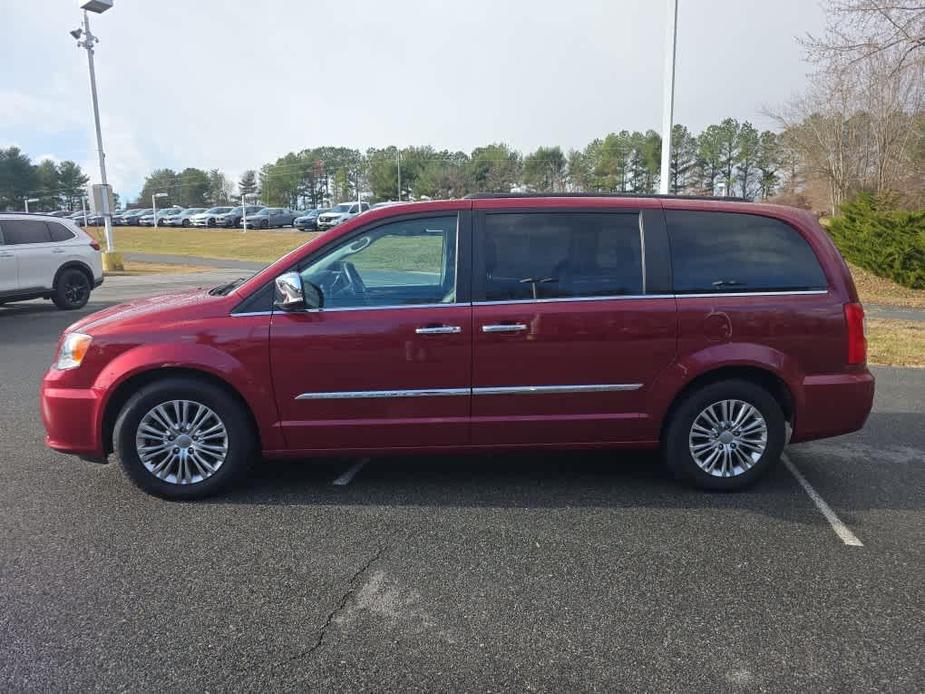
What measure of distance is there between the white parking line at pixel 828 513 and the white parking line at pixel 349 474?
3.00 metres

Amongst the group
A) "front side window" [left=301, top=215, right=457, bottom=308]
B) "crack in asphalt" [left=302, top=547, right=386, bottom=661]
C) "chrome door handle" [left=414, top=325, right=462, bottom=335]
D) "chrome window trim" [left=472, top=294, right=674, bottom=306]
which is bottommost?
"crack in asphalt" [left=302, top=547, right=386, bottom=661]

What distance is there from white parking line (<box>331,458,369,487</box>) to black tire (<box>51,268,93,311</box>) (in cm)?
1089

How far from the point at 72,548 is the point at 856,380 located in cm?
475

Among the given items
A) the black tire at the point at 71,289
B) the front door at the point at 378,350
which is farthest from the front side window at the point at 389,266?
the black tire at the point at 71,289

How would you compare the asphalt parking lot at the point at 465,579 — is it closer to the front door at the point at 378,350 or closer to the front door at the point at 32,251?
the front door at the point at 378,350

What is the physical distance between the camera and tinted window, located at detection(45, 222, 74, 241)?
43.4ft

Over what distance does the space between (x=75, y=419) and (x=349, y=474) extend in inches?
68.7

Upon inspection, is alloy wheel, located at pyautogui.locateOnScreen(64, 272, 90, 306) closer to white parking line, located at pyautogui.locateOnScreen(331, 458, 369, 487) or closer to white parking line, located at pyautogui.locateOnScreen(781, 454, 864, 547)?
white parking line, located at pyautogui.locateOnScreen(331, 458, 369, 487)

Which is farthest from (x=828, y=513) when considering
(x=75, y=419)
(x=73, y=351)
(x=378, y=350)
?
(x=73, y=351)

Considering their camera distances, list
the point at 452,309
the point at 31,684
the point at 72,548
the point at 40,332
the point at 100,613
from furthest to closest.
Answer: the point at 40,332, the point at 452,309, the point at 72,548, the point at 100,613, the point at 31,684

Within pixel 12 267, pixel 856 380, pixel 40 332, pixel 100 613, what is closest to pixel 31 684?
pixel 100 613

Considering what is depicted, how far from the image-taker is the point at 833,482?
474 centimetres

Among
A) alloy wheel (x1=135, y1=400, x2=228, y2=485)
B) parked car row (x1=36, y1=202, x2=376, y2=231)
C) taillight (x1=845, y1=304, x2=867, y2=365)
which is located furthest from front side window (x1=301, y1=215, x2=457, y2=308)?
parked car row (x1=36, y1=202, x2=376, y2=231)

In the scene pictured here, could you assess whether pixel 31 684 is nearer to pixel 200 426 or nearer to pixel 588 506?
pixel 200 426
